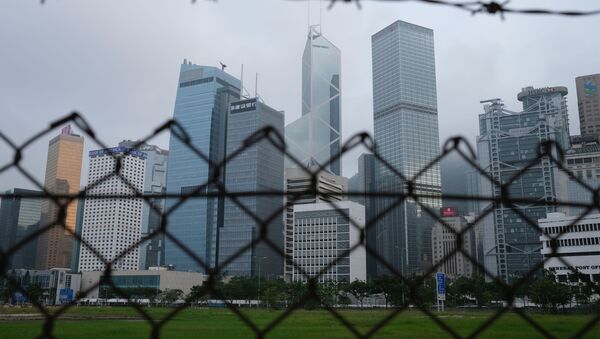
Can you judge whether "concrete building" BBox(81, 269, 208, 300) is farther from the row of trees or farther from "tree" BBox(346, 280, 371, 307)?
"tree" BBox(346, 280, 371, 307)

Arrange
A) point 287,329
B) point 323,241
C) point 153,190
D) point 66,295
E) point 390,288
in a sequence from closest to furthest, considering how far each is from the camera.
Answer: point 287,329 < point 390,288 < point 66,295 < point 323,241 < point 153,190

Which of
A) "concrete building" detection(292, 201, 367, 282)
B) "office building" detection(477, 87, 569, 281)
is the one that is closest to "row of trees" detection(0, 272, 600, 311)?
"concrete building" detection(292, 201, 367, 282)

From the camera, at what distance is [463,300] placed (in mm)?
58656

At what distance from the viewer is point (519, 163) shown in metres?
97.8

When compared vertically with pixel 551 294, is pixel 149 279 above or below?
above

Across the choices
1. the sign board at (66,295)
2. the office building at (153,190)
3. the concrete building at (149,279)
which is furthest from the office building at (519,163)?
the office building at (153,190)

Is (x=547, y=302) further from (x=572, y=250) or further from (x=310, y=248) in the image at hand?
(x=310, y=248)

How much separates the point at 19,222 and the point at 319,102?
127541mm

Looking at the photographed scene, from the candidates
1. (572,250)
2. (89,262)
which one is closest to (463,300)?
(572,250)

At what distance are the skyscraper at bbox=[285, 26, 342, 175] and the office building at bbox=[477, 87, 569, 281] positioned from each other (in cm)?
5305

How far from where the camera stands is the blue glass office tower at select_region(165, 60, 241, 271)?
12200 cm

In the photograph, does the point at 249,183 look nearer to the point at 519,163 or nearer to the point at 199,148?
the point at 199,148

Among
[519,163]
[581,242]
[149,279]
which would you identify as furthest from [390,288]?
[519,163]

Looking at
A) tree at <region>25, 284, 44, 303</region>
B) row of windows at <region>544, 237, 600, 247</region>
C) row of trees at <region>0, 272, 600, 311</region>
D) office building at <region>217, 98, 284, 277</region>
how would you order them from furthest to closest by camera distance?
1. office building at <region>217, 98, 284, 277</region>
2. row of windows at <region>544, 237, 600, 247</region>
3. row of trees at <region>0, 272, 600, 311</region>
4. tree at <region>25, 284, 44, 303</region>
